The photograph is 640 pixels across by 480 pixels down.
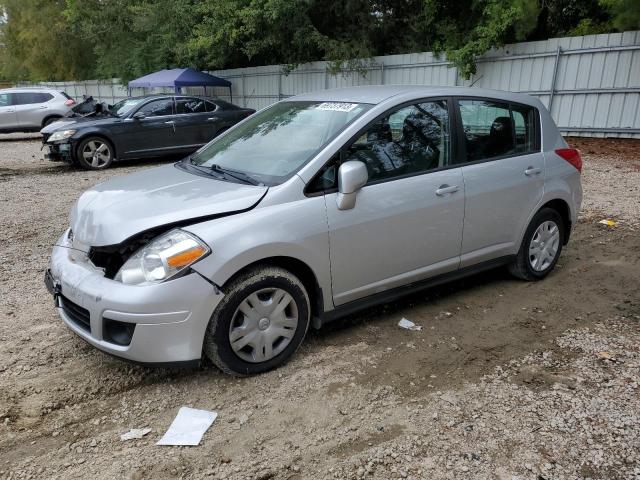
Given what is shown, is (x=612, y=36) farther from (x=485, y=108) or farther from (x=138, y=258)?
(x=138, y=258)

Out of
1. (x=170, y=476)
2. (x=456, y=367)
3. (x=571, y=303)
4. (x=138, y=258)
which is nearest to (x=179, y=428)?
(x=170, y=476)

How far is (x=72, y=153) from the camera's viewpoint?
10836 millimetres

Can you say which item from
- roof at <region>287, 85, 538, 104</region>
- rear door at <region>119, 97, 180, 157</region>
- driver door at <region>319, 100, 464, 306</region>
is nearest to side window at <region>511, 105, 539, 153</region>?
roof at <region>287, 85, 538, 104</region>

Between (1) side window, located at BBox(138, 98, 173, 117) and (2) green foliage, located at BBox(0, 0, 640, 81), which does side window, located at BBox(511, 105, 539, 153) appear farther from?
(1) side window, located at BBox(138, 98, 173, 117)

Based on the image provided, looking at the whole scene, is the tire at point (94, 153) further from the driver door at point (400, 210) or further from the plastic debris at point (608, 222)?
the plastic debris at point (608, 222)

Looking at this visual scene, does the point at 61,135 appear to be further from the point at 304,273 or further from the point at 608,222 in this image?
the point at 608,222

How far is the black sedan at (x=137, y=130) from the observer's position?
1094cm

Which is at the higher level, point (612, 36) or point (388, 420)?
point (612, 36)

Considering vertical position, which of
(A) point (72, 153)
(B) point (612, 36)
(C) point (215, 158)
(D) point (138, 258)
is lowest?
(A) point (72, 153)

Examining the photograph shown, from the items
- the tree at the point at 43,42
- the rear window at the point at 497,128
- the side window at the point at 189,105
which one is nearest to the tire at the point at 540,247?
the rear window at the point at 497,128

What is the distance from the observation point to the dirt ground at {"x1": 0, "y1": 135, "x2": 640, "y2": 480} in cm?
258

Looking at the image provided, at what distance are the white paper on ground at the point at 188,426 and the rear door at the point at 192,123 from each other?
9.79 metres

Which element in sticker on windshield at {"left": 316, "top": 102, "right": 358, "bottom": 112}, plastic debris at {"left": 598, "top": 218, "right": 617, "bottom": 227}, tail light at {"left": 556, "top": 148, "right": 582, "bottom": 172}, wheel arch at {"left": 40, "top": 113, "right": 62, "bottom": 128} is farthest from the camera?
wheel arch at {"left": 40, "top": 113, "right": 62, "bottom": 128}

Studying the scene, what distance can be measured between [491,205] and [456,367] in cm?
141
